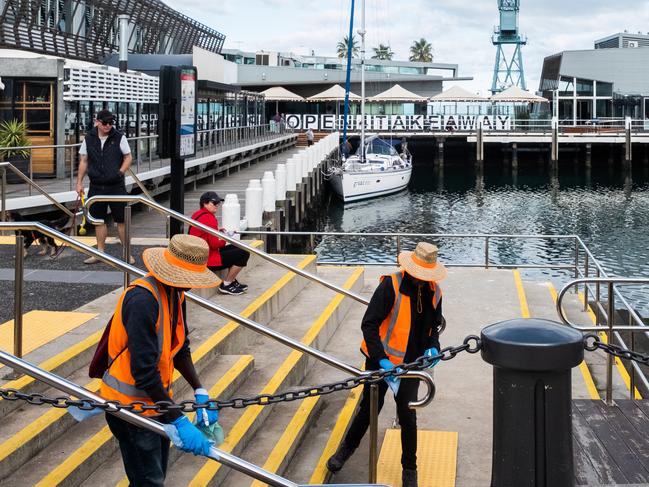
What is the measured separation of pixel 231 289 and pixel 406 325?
14.6ft

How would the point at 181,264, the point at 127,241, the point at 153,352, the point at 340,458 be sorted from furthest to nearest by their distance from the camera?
the point at 127,241
the point at 340,458
the point at 181,264
the point at 153,352

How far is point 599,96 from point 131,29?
44.8 meters

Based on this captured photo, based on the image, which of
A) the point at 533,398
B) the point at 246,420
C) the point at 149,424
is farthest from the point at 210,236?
the point at 533,398

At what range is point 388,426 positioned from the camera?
7988 mm

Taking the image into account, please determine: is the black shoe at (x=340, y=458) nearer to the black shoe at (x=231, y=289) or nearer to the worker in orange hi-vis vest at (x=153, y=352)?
the worker in orange hi-vis vest at (x=153, y=352)

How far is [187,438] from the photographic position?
446 centimetres

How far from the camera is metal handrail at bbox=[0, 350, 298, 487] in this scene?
4.32 metres

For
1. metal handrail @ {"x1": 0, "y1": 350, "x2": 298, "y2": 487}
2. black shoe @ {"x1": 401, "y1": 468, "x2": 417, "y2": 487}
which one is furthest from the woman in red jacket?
metal handrail @ {"x1": 0, "y1": 350, "x2": 298, "y2": 487}

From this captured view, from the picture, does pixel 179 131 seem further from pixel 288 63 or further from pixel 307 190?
pixel 288 63

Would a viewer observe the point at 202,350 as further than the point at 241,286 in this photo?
No

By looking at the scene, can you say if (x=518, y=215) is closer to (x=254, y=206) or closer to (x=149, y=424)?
(x=254, y=206)

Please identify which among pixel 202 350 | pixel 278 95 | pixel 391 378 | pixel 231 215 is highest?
pixel 278 95

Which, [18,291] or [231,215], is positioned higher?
[231,215]

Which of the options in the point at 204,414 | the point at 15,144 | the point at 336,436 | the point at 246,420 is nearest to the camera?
the point at 204,414
